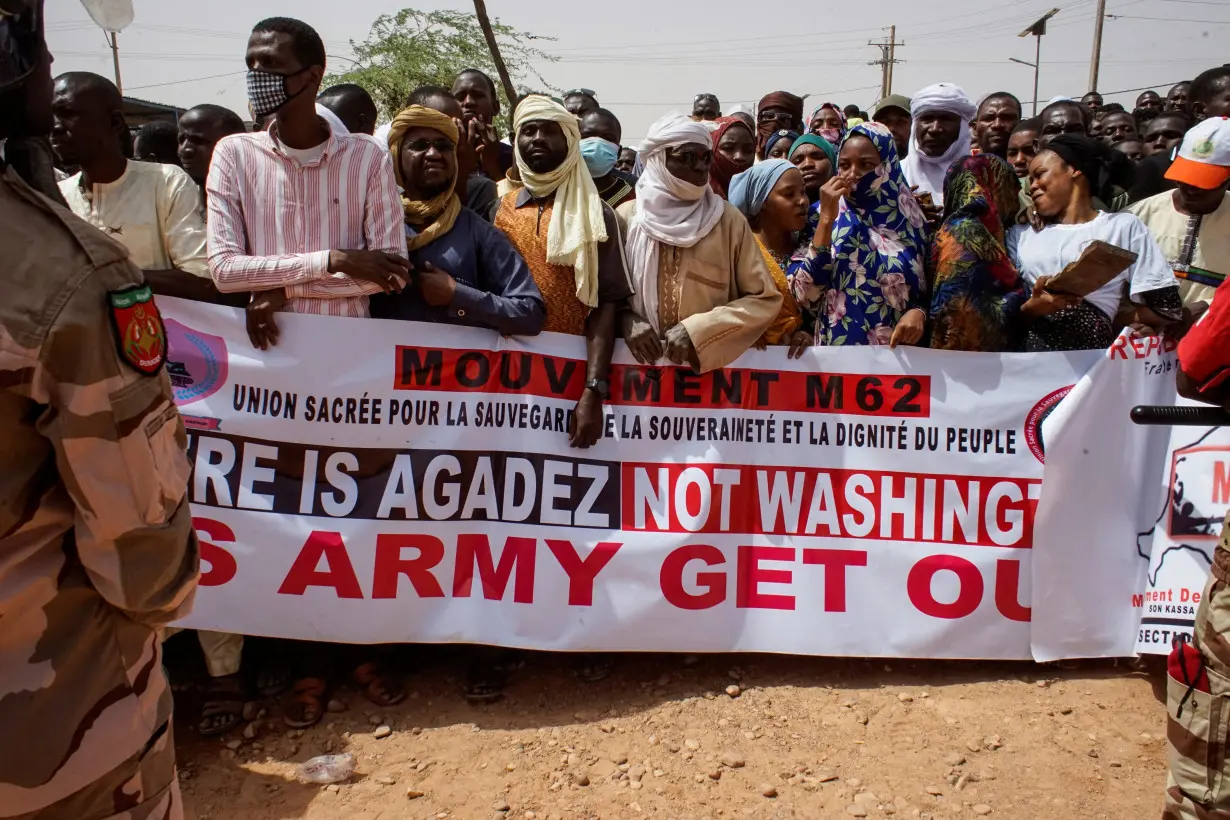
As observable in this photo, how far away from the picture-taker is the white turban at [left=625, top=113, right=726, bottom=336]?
11.6 feet

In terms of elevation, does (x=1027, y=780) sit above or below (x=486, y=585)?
below

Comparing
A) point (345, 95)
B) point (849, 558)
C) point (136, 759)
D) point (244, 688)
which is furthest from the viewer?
point (345, 95)

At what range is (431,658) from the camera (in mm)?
3730

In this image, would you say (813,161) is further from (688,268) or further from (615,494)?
(615,494)

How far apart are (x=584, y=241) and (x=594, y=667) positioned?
1626mm

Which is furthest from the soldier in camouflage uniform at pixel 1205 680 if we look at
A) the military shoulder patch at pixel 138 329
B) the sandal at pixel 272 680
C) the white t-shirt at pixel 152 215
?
the white t-shirt at pixel 152 215

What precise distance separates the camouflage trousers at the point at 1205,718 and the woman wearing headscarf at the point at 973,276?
1658 millimetres

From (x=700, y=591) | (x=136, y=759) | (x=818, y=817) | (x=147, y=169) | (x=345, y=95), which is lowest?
(x=818, y=817)

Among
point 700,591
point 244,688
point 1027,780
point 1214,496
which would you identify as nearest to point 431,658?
point 244,688

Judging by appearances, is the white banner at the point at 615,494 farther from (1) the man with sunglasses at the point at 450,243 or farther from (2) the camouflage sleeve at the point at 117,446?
(2) the camouflage sleeve at the point at 117,446

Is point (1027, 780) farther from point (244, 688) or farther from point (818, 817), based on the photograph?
point (244, 688)

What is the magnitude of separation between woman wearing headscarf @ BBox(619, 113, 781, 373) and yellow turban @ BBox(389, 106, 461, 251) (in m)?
0.71

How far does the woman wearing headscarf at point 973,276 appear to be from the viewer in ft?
12.1

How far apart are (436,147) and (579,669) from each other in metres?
2.05
